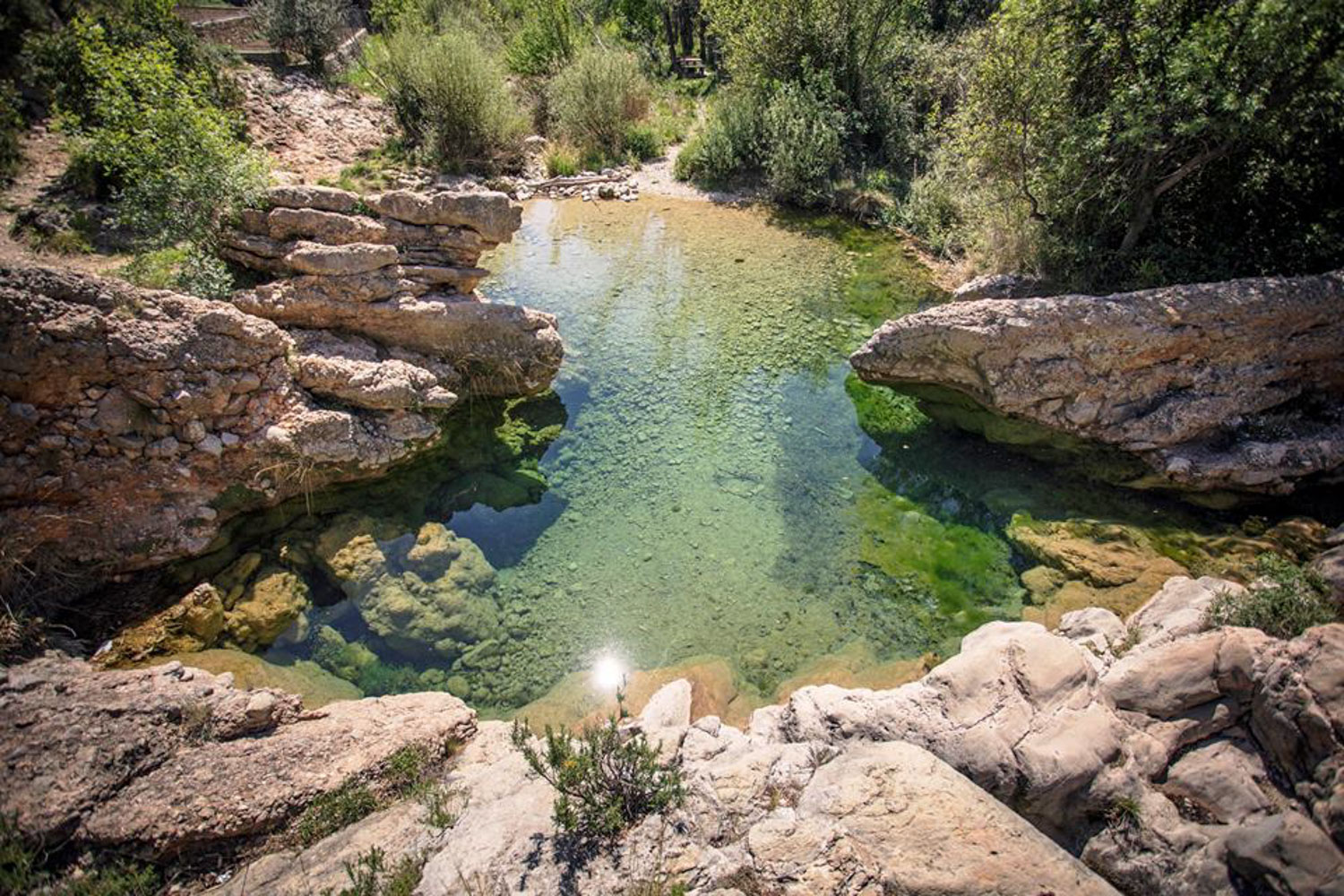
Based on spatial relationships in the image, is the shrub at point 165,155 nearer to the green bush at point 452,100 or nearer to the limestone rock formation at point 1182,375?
the green bush at point 452,100

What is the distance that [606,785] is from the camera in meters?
4.64

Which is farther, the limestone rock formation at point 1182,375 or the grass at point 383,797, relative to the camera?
the limestone rock formation at point 1182,375

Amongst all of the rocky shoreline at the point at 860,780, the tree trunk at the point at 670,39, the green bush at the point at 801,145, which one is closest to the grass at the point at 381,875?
the rocky shoreline at the point at 860,780

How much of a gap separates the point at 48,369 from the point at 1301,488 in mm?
14998

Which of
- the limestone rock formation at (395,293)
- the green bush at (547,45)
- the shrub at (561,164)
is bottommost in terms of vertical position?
the limestone rock formation at (395,293)

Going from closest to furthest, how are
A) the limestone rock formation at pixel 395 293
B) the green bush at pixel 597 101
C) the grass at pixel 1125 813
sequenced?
1. the grass at pixel 1125 813
2. the limestone rock formation at pixel 395 293
3. the green bush at pixel 597 101

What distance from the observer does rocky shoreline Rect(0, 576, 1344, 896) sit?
3.81 m

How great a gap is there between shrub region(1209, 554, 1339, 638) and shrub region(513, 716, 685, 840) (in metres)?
4.81

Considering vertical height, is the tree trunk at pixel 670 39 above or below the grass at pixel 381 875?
above

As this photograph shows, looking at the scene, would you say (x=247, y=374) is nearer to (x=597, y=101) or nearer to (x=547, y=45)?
(x=597, y=101)

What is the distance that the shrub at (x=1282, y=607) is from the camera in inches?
189

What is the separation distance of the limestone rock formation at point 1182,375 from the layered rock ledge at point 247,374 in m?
7.02

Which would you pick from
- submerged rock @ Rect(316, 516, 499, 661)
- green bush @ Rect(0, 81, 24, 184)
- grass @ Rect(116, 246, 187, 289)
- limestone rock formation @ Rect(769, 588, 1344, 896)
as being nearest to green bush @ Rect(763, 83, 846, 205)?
submerged rock @ Rect(316, 516, 499, 661)

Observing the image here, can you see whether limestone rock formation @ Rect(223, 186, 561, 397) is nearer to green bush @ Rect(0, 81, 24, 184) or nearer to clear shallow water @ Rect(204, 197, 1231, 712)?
clear shallow water @ Rect(204, 197, 1231, 712)
